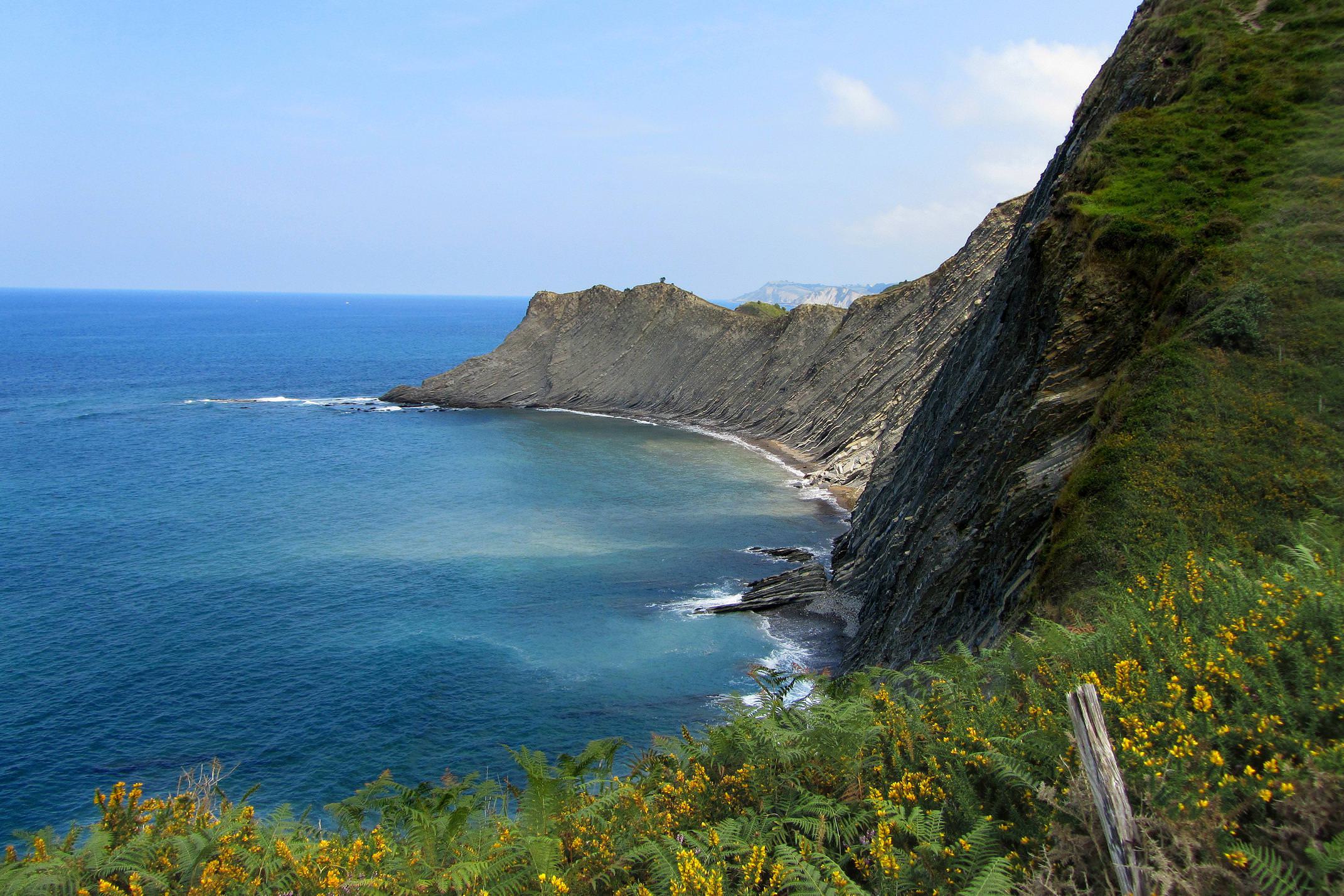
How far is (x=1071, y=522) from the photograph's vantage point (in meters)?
16.9

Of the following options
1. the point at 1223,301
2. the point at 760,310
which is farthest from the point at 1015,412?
the point at 760,310

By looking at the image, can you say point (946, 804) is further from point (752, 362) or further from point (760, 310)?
point (760, 310)

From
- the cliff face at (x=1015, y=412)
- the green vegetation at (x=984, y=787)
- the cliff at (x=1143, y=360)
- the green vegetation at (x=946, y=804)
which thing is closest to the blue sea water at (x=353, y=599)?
the cliff face at (x=1015, y=412)

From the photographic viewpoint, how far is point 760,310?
105500 millimetres

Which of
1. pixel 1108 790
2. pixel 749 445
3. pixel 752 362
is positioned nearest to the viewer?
pixel 1108 790

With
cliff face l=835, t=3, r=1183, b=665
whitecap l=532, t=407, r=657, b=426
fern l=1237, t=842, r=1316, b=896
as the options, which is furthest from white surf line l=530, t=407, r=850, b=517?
fern l=1237, t=842, r=1316, b=896

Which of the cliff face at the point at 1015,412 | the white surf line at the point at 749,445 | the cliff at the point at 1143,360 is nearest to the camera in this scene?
the cliff at the point at 1143,360

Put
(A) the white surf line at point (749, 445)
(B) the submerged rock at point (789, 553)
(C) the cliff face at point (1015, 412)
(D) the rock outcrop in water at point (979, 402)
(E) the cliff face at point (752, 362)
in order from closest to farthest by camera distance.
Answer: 1. (C) the cliff face at point (1015, 412)
2. (D) the rock outcrop in water at point (979, 402)
3. (B) the submerged rock at point (789, 553)
4. (A) the white surf line at point (749, 445)
5. (E) the cliff face at point (752, 362)

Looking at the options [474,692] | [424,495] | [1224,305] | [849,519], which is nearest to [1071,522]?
[1224,305]

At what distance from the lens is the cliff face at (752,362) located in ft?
212

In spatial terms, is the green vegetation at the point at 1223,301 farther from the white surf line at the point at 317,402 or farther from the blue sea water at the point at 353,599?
the white surf line at the point at 317,402

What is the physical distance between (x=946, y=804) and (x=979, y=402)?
76.1ft

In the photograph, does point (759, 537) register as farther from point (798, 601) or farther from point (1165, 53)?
point (1165, 53)

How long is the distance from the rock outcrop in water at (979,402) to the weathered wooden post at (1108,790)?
40.8 feet
